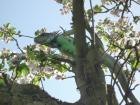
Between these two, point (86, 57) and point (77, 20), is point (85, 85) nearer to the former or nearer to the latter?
point (86, 57)

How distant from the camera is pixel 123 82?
544 cm

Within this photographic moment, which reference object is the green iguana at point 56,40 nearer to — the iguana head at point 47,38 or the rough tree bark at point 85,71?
the iguana head at point 47,38

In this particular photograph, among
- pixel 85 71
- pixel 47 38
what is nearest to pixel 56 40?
pixel 47 38

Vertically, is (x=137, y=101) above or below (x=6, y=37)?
below

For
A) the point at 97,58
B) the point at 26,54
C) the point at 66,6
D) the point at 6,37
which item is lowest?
the point at 97,58

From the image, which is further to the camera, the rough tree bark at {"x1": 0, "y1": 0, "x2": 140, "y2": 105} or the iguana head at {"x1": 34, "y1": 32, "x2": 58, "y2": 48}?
the iguana head at {"x1": 34, "y1": 32, "x2": 58, "y2": 48}

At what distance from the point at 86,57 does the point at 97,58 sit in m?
0.15

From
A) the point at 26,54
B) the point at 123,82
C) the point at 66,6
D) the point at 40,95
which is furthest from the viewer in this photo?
the point at 66,6

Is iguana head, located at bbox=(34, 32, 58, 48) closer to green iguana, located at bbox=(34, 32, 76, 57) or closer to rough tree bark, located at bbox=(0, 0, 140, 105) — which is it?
green iguana, located at bbox=(34, 32, 76, 57)

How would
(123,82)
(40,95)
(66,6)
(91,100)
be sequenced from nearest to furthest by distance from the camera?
(91,100), (40,95), (123,82), (66,6)

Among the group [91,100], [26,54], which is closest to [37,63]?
[26,54]

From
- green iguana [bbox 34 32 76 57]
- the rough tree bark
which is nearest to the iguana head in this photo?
green iguana [bbox 34 32 76 57]

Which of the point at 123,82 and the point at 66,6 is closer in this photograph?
the point at 123,82

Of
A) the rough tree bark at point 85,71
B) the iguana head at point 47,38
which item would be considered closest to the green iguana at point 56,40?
Result: the iguana head at point 47,38
